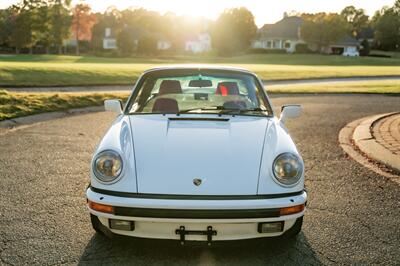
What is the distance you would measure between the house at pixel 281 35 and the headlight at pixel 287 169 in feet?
268

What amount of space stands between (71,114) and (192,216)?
908 cm

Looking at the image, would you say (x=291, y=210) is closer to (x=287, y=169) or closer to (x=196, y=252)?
(x=287, y=169)

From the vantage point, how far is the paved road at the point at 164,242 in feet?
11.0

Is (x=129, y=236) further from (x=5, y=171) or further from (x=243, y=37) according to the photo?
(x=243, y=37)

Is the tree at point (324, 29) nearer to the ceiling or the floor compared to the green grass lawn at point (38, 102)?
nearer to the ceiling

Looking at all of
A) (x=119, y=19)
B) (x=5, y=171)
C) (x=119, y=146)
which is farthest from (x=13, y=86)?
(x=119, y=19)

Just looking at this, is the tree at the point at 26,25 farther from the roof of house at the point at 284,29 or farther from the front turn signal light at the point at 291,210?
the front turn signal light at the point at 291,210

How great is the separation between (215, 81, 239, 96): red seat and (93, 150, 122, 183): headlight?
174 centimetres

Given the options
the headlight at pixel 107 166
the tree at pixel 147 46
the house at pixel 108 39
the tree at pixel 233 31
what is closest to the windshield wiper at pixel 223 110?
the headlight at pixel 107 166

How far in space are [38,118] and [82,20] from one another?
88.0 metres

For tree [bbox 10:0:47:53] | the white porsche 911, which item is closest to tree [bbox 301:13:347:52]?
tree [bbox 10:0:47:53]

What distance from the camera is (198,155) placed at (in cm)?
341

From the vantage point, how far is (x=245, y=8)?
74938 millimetres

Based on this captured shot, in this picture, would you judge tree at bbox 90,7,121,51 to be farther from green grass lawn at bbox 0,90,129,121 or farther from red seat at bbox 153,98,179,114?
red seat at bbox 153,98,179,114
